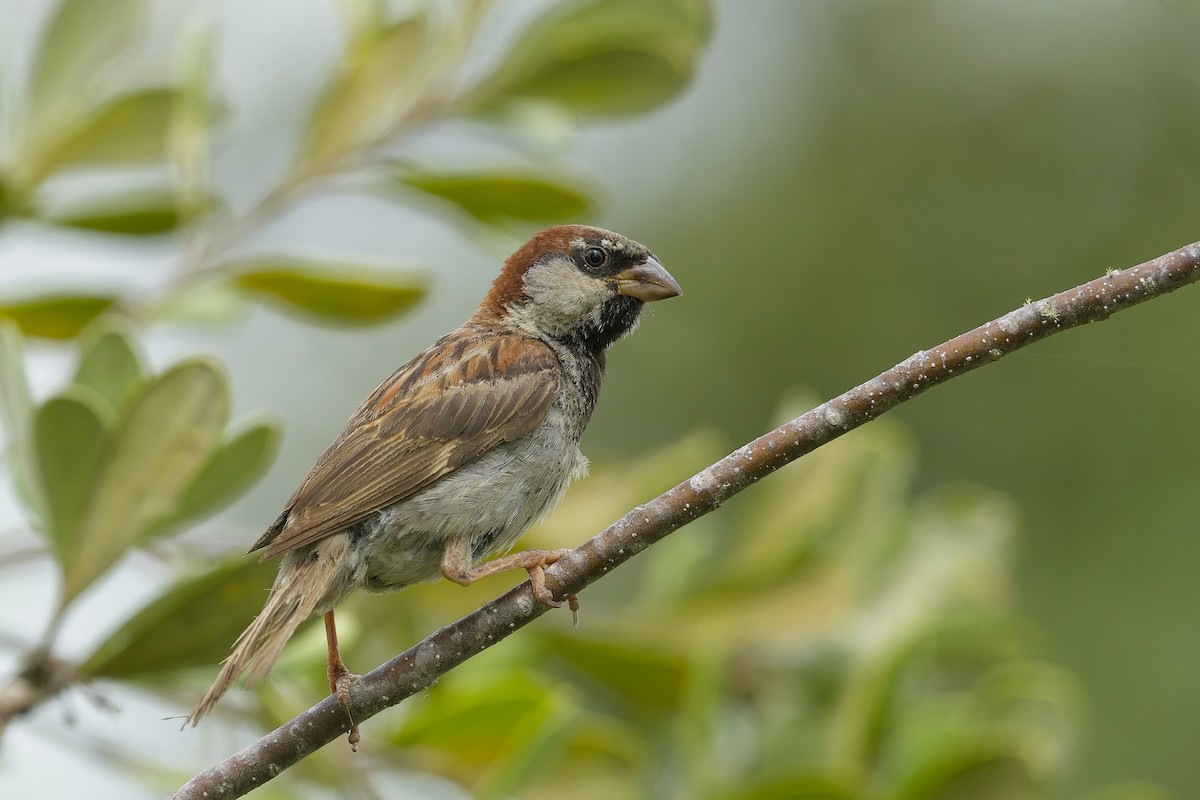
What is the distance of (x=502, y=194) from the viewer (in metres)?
3.66

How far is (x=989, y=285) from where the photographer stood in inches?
387

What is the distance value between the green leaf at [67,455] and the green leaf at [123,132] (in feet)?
3.20

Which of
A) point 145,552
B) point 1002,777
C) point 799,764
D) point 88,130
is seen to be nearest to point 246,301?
point 88,130

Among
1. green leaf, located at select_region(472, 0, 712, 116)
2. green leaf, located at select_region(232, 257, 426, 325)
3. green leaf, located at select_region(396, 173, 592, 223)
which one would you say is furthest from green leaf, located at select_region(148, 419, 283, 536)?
green leaf, located at select_region(472, 0, 712, 116)

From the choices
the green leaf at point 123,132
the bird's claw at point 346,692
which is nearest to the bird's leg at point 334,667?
the bird's claw at point 346,692

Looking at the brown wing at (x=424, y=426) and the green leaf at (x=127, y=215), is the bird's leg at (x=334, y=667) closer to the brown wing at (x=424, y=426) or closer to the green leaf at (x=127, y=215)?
the brown wing at (x=424, y=426)

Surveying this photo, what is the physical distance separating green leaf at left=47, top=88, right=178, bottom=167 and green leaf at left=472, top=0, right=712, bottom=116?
32.5 inches

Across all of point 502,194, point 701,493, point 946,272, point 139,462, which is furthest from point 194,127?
point 946,272

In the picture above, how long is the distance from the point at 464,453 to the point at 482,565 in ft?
1.11

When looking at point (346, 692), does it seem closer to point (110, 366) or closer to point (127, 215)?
point (110, 366)

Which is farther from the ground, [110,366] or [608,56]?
[608,56]

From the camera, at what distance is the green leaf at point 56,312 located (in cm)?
359

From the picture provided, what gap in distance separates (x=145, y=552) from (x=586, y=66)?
1684 millimetres

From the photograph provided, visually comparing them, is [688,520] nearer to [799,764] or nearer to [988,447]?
[799,764]
